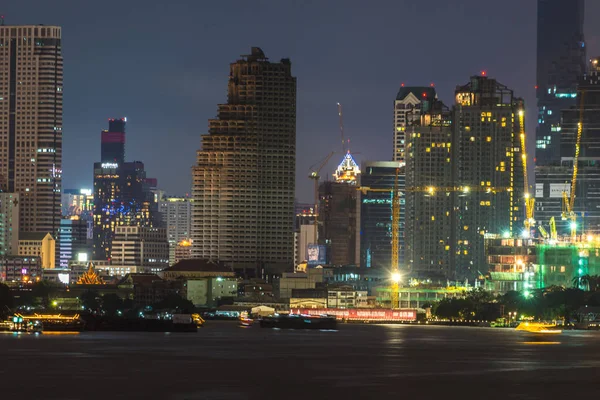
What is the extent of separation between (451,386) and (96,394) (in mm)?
32718

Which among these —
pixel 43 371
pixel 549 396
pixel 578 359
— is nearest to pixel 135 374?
pixel 43 371

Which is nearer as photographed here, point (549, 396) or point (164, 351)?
point (549, 396)

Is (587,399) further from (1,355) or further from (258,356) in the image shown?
(1,355)

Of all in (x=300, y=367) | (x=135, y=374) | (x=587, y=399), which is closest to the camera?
(x=587, y=399)

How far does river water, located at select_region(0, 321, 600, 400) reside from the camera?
122875 mm

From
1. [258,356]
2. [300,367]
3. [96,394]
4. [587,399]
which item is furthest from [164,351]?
[587,399]

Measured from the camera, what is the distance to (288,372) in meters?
146

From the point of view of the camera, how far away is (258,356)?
6831 inches

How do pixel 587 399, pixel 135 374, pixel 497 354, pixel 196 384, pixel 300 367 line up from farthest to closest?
1. pixel 497 354
2. pixel 300 367
3. pixel 135 374
4. pixel 196 384
5. pixel 587 399

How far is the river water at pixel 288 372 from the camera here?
12288 cm

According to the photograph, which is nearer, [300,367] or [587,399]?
[587,399]

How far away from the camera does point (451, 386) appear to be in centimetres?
13088

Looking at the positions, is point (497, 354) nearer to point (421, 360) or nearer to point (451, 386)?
point (421, 360)

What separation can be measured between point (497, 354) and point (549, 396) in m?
60.4
